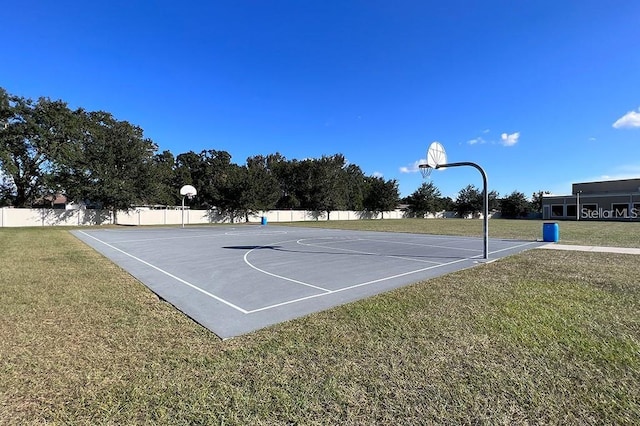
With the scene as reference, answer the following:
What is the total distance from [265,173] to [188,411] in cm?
4613

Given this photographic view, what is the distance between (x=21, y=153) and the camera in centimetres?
3350

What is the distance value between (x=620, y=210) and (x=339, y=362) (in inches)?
2645

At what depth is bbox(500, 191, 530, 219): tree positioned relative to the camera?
68.8m

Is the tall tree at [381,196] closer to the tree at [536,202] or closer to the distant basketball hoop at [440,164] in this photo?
the tree at [536,202]

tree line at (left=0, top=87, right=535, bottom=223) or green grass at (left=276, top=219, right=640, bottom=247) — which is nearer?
green grass at (left=276, top=219, right=640, bottom=247)

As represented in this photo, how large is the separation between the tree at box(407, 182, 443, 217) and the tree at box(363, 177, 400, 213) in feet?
33.0

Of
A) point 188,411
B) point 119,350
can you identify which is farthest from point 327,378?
point 119,350

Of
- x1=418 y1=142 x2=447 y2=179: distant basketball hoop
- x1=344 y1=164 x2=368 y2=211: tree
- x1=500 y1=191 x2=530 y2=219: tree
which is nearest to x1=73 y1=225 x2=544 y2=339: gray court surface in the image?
x1=418 y1=142 x2=447 y2=179: distant basketball hoop

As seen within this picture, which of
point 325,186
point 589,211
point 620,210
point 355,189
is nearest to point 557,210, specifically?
point 589,211

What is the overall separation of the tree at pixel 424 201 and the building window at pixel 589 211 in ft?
88.2

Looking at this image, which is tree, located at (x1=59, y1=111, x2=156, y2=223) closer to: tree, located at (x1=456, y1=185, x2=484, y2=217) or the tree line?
the tree line

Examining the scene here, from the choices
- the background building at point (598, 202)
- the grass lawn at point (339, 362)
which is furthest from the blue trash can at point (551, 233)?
the background building at point (598, 202)

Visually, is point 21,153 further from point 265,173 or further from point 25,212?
point 265,173

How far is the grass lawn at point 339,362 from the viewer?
8.60 ft
